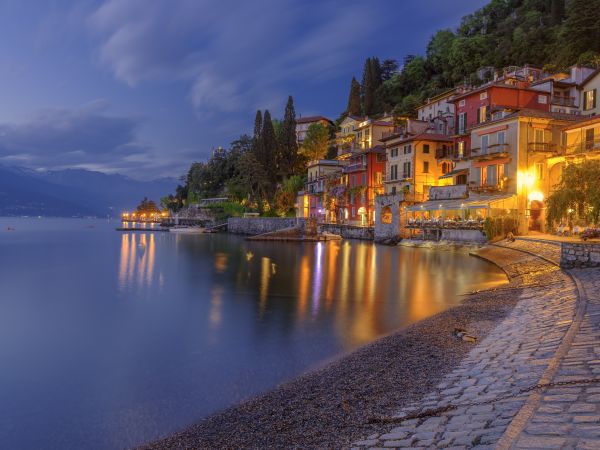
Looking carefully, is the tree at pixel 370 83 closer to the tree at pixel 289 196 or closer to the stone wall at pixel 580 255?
the tree at pixel 289 196

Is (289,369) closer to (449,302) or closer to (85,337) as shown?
(85,337)

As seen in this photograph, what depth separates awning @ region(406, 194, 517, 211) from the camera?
43062 mm

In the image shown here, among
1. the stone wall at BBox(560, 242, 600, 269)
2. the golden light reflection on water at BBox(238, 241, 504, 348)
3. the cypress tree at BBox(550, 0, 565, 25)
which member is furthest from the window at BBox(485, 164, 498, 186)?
the cypress tree at BBox(550, 0, 565, 25)

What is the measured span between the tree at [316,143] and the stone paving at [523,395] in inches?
3310

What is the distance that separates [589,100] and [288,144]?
59.8m

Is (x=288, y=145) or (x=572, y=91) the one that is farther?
(x=288, y=145)

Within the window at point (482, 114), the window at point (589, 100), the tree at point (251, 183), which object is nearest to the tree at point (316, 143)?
the tree at point (251, 183)

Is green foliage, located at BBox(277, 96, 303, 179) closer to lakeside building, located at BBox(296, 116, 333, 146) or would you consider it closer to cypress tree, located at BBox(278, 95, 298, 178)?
cypress tree, located at BBox(278, 95, 298, 178)

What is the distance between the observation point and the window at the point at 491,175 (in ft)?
151

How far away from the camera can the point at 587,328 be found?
10.5 m

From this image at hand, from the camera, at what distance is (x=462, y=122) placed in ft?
180

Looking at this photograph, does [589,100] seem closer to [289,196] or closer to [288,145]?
[289,196]

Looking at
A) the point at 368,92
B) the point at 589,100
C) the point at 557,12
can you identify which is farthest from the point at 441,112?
the point at 368,92

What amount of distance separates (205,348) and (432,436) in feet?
36.2
